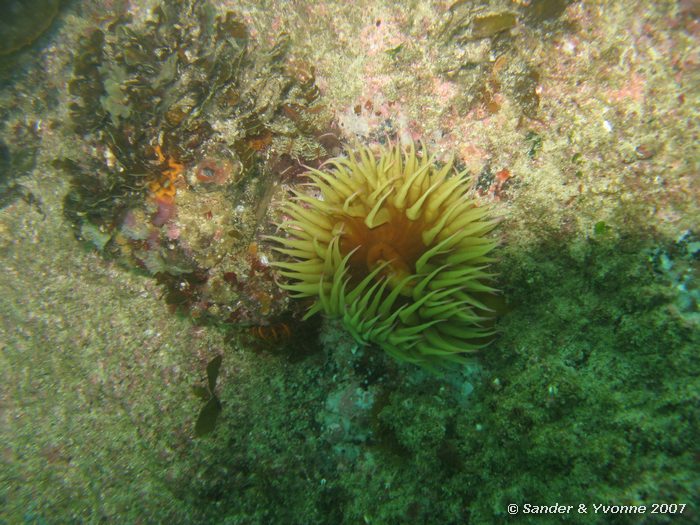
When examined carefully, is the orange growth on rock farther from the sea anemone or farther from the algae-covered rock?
the algae-covered rock

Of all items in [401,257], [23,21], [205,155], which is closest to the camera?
[401,257]

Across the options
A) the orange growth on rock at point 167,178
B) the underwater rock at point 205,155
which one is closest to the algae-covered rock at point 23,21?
the underwater rock at point 205,155

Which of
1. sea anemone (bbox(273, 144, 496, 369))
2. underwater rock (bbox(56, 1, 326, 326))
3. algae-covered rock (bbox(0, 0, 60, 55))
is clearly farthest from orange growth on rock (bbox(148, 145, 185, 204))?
algae-covered rock (bbox(0, 0, 60, 55))

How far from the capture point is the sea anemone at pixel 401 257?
108 inches

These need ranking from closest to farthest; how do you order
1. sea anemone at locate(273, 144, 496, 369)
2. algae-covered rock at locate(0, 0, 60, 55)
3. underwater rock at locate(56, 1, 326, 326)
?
sea anemone at locate(273, 144, 496, 369) → underwater rock at locate(56, 1, 326, 326) → algae-covered rock at locate(0, 0, 60, 55)

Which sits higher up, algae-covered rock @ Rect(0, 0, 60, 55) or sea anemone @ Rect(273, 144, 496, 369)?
algae-covered rock @ Rect(0, 0, 60, 55)

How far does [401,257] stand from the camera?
3.05 metres

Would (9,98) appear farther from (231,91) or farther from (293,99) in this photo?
(293,99)

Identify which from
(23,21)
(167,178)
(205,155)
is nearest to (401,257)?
(205,155)

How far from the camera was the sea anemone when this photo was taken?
274 cm

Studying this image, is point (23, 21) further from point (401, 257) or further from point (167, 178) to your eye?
point (401, 257)

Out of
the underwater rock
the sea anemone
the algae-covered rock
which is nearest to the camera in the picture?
the sea anemone

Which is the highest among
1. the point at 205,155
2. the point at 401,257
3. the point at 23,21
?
the point at 23,21

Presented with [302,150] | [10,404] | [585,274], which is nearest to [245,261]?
[302,150]
